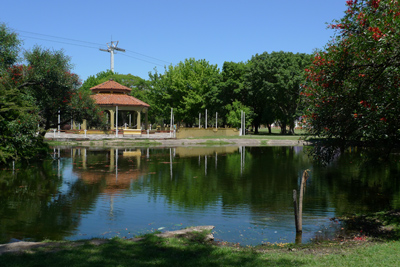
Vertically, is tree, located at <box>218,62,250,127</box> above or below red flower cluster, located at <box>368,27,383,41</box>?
above

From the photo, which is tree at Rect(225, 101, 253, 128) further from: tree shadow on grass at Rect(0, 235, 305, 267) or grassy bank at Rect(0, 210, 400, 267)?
tree shadow on grass at Rect(0, 235, 305, 267)

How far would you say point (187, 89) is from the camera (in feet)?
271

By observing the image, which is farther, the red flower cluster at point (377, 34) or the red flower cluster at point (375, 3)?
the red flower cluster at point (375, 3)

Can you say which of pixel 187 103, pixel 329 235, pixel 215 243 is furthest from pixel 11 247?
pixel 187 103

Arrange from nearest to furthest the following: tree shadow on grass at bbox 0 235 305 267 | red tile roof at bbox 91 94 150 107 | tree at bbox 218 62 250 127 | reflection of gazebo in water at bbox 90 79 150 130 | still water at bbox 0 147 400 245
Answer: tree shadow on grass at bbox 0 235 305 267 < still water at bbox 0 147 400 245 < red tile roof at bbox 91 94 150 107 < reflection of gazebo in water at bbox 90 79 150 130 < tree at bbox 218 62 250 127

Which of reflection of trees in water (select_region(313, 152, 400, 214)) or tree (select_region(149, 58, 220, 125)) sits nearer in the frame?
reflection of trees in water (select_region(313, 152, 400, 214))

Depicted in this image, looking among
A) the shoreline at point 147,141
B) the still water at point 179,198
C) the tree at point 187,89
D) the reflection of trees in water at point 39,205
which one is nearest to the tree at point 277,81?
the tree at point 187,89

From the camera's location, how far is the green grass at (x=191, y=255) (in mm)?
7969

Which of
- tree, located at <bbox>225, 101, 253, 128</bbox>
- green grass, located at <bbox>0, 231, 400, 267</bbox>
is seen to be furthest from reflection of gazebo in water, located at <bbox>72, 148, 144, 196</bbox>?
tree, located at <bbox>225, 101, 253, 128</bbox>

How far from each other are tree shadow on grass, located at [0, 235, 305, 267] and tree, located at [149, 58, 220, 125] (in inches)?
2706

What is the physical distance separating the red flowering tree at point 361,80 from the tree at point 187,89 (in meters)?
63.6

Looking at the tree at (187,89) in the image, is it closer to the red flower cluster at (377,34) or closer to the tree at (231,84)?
the tree at (231,84)

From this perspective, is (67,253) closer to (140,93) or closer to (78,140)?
(78,140)

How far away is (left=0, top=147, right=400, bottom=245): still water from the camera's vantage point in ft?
41.7
